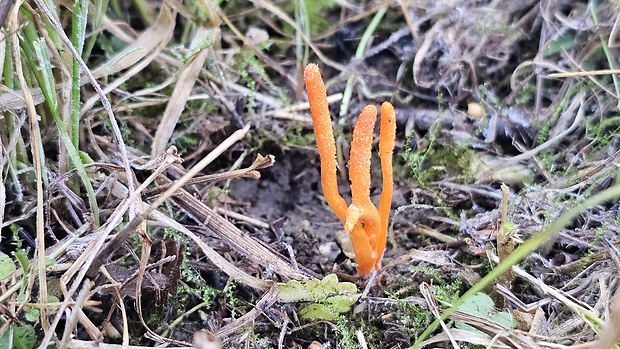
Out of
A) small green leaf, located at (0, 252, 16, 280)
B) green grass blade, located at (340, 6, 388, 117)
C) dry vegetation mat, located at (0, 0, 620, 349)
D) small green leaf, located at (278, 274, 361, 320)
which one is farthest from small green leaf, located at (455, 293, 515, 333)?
small green leaf, located at (0, 252, 16, 280)

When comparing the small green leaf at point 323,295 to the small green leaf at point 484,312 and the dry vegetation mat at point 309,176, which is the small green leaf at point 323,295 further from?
the small green leaf at point 484,312

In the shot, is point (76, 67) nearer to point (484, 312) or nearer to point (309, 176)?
point (309, 176)

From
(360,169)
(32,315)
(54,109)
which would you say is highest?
(54,109)

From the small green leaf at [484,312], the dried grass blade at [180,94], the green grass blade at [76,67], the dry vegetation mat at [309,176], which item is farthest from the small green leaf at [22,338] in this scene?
the small green leaf at [484,312]

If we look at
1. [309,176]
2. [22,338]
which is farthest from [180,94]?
[22,338]

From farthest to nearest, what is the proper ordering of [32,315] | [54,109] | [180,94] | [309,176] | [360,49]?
1. [360,49]
2. [309,176]
3. [180,94]
4. [54,109]
5. [32,315]

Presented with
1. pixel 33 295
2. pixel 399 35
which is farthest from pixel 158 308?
pixel 399 35

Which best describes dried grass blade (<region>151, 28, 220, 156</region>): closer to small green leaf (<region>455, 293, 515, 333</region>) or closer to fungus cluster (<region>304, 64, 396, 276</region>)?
fungus cluster (<region>304, 64, 396, 276</region>)
